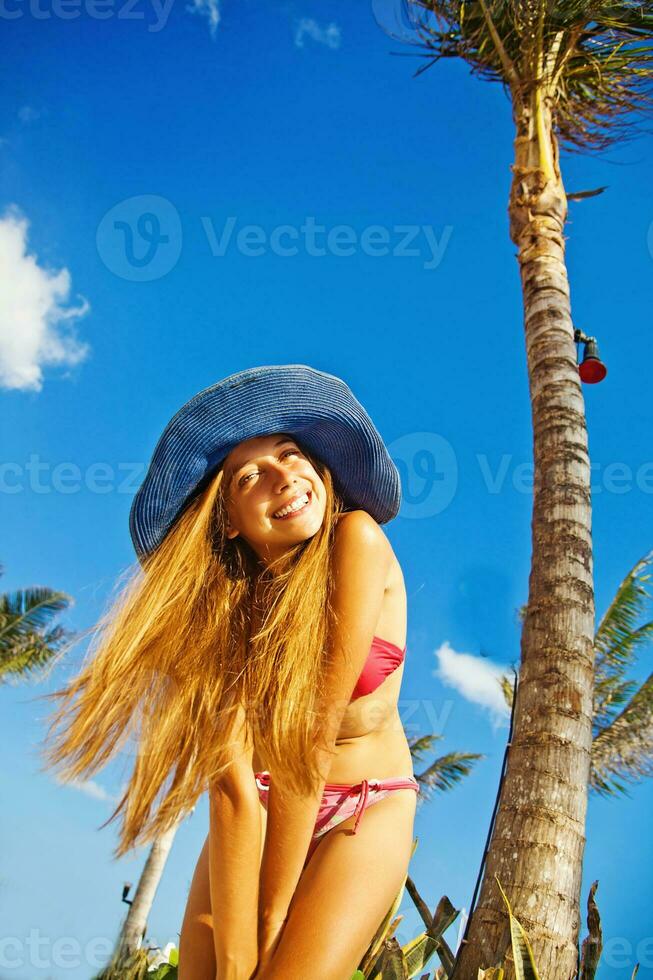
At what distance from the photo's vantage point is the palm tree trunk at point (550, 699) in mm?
2658

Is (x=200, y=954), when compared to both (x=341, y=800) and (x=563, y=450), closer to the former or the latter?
(x=341, y=800)

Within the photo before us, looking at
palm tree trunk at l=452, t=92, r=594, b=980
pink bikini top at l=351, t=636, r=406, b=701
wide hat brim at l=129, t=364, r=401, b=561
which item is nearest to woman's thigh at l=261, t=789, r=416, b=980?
pink bikini top at l=351, t=636, r=406, b=701

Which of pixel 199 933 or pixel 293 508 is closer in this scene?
pixel 199 933

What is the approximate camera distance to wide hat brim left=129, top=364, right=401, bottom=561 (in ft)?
9.02

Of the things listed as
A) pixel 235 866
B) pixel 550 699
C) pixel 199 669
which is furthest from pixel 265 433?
pixel 550 699

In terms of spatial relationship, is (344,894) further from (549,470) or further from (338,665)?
(549,470)

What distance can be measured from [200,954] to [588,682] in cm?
204

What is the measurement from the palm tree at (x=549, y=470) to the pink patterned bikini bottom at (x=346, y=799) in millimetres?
693

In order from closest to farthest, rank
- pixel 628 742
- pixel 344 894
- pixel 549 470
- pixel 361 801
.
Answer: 1. pixel 344 894
2. pixel 361 801
3. pixel 549 470
4. pixel 628 742

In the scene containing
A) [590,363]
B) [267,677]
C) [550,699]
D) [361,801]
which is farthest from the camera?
[590,363]

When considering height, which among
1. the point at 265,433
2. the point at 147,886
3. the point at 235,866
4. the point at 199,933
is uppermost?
the point at 265,433

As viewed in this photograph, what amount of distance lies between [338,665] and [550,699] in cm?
144

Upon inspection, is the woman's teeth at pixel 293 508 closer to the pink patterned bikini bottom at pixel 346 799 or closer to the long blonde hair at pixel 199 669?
the long blonde hair at pixel 199 669

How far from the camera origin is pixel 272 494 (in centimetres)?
270
